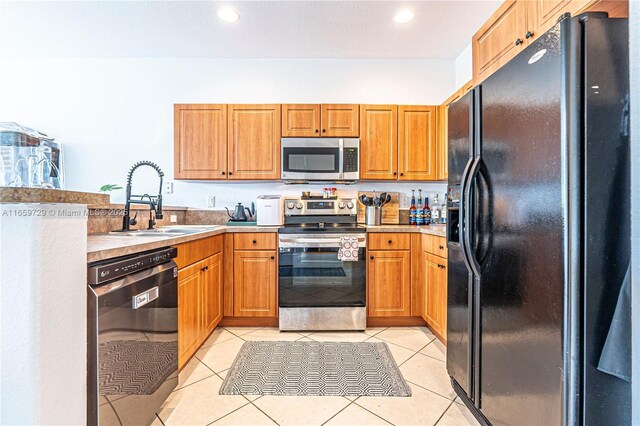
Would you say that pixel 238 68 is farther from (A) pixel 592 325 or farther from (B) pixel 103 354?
(A) pixel 592 325

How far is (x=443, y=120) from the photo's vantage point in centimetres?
277

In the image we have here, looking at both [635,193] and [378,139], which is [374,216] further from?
[635,193]

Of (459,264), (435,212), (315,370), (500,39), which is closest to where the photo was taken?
(459,264)

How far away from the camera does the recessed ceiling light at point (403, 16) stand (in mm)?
2287

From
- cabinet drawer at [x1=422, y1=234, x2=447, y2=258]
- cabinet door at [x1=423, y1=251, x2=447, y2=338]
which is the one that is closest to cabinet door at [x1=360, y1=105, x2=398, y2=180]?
cabinet drawer at [x1=422, y1=234, x2=447, y2=258]

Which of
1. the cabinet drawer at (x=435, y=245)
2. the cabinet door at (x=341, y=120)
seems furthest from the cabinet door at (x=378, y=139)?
the cabinet drawer at (x=435, y=245)

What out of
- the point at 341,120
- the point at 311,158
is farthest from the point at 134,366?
the point at 341,120

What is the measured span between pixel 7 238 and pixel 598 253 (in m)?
1.55

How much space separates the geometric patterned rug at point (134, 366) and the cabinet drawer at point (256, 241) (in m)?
1.11

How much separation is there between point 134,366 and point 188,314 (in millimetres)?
651

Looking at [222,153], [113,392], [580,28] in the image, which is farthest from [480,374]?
[222,153]

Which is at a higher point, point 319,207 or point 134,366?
point 319,207

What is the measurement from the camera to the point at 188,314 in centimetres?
179

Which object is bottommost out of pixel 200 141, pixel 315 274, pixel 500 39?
pixel 315 274
